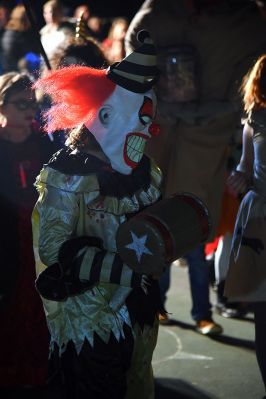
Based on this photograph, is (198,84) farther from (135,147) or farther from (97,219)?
(97,219)

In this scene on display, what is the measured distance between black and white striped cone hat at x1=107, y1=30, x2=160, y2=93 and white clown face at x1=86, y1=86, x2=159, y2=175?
0.10 ft

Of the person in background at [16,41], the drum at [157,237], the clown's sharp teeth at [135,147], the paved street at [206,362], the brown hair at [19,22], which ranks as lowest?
the paved street at [206,362]

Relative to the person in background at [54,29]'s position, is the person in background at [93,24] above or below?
below

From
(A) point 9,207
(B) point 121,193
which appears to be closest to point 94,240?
(B) point 121,193

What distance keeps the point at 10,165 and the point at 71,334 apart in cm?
144

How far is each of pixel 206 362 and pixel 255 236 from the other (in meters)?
1.15

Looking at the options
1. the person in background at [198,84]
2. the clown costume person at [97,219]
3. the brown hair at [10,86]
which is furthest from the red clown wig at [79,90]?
the person in background at [198,84]

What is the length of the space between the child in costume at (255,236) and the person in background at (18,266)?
1.03 metres

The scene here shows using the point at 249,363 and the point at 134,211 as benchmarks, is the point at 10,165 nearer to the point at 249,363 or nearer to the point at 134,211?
the point at 134,211

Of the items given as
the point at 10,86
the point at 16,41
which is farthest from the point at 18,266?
the point at 16,41

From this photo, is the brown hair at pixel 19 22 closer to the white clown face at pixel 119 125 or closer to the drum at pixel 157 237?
the white clown face at pixel 119 125

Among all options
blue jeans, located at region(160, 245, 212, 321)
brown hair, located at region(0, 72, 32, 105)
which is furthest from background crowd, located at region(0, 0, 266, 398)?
brown hair, located at region(0, 72, 32, 105)

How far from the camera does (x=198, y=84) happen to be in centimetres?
512

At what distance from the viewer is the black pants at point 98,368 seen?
2.86m
